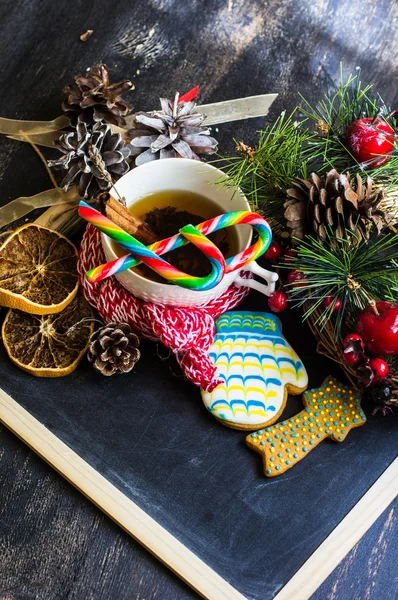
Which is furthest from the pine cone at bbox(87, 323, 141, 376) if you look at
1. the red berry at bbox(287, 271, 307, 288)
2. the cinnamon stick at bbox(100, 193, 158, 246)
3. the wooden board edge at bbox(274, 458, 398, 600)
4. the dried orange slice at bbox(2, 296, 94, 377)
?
the wooden board edge at bbox(274, 458, 398, 600)

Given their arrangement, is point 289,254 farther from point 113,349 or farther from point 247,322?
point 113,349

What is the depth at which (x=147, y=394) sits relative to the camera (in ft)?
3.08

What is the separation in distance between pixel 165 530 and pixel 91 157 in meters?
0.52

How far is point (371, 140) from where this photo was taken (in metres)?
0.89

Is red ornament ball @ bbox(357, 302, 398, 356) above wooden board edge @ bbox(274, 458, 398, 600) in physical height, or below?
above

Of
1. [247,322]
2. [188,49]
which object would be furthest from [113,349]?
[188,49]

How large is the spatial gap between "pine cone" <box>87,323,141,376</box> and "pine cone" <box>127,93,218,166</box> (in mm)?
255

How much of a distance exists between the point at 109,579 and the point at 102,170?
0.55 m

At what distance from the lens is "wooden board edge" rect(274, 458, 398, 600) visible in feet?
2.78

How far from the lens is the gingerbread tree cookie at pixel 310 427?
897 mm

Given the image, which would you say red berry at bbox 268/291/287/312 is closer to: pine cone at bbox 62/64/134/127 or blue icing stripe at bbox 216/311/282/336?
blue icing stripe at bbox 216/311/282/336

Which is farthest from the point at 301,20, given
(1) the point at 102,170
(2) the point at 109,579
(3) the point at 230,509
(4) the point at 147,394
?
(2) the point at 109,579

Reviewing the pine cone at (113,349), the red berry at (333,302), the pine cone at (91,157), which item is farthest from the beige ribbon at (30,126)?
the red berry at (333,302)

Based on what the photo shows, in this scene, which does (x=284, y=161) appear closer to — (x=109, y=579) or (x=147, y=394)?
(x=147, y=394)
